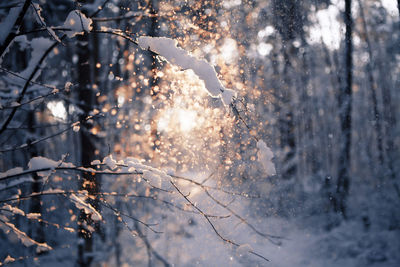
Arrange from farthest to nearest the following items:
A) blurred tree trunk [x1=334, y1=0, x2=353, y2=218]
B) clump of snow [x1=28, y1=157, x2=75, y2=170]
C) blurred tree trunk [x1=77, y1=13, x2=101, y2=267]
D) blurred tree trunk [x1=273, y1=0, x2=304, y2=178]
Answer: blurred tree trunk [x1=334, y1=0, x2=353, y2=218], blurred tree trunk [x1=273, y1=0, x2=304, y2=178], blurred tree trunk [x1=77, y1=13, x2=101, y2=267], clump of snow [x1=28, y1=157, x2=75, y2=170]

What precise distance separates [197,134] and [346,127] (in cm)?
555

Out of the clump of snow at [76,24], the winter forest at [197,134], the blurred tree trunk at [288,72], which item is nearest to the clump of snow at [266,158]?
the winter forest at [197,134]

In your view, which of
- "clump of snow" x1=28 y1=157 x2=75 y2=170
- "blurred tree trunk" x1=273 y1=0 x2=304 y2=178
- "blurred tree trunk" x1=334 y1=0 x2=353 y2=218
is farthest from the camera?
"blurred tree trunk" x1=334 y1=0 x2=353 y2=218

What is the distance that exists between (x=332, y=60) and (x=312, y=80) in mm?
823

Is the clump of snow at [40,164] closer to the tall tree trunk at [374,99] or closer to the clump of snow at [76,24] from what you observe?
the clump of snow at [76,24]

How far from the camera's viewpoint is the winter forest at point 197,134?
183 cm

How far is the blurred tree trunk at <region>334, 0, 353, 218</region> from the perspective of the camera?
6312mm

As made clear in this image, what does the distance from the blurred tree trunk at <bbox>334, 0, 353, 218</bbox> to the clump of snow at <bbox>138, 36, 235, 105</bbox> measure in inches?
234

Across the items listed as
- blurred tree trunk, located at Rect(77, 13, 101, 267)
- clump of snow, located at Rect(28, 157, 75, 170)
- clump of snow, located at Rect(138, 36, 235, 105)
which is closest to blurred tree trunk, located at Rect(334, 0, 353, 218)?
blurred tree trunk, located at Rect(77, 13, 101, 267)

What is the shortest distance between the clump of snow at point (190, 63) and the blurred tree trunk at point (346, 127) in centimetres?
593

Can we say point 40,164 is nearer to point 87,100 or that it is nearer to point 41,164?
point 41,164

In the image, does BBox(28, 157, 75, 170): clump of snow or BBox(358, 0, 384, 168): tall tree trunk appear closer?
BBox(28, 157, 75, 170): clump of snow

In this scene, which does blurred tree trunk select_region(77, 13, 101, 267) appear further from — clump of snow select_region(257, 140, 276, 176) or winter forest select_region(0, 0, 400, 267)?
clump of snow select_region(257, 140, 276, 176)

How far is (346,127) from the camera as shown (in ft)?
23.0
